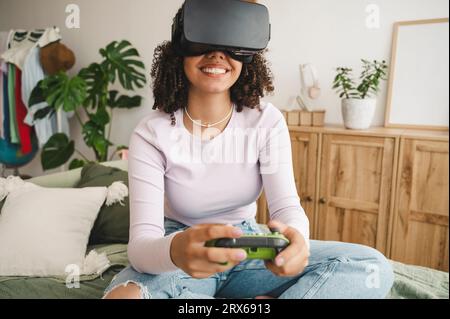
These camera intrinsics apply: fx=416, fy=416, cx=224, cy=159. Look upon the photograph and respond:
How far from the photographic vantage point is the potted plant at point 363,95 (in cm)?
78

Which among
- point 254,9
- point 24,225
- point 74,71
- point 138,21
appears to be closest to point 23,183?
point 24,225

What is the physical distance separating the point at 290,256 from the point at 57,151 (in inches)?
15.4

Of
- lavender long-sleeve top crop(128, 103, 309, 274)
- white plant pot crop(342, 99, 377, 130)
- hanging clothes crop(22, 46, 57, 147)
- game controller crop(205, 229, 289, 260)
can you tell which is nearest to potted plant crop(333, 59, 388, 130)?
white plant pot crop(342, 99, 377, 130)

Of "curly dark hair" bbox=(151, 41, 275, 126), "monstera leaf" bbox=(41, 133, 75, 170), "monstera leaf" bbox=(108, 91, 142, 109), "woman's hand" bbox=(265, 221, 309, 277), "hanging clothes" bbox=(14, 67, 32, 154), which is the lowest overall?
"woman's hand" bbox=(265, 221, 309, 277)

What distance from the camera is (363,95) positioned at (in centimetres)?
80

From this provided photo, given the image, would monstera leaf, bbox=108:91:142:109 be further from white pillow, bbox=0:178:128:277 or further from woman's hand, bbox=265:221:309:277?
woman's hand, bbox=265:221:309:277

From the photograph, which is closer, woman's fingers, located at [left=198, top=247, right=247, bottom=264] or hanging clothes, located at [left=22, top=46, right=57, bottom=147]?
woman's fingers, located at [left=198, top=247, right=247, bottom=264]

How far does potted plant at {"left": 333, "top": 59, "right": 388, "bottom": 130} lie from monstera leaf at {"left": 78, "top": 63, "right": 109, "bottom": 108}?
423 millimetres

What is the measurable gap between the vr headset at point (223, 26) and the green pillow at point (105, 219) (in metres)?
0.55

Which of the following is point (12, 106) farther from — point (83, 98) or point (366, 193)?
point (366, 193)

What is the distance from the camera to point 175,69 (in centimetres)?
59

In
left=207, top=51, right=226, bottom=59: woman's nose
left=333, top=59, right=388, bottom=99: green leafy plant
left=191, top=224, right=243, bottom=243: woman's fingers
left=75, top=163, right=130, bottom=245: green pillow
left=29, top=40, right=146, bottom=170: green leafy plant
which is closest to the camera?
left=191, top=224, right=243, bottom=243: woman's fingers

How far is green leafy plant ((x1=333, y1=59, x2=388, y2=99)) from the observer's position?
0.77m

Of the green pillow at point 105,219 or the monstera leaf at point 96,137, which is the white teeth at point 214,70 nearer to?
the monstera leaf at point 96,137
